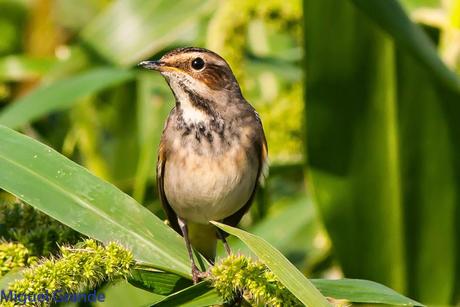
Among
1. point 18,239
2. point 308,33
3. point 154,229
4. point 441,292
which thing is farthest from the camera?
point 441,292

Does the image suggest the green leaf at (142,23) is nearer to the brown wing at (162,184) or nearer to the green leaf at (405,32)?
the brown wing at (162,184)

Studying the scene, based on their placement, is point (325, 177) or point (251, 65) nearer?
point (325, 177)

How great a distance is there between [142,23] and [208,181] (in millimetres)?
1732

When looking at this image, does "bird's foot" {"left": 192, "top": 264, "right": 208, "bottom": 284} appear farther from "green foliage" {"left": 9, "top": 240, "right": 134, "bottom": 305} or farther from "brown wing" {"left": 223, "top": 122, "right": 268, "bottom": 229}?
"brown wing" {"left": 223, "top": 122, "right": 268, "bottom": 229}

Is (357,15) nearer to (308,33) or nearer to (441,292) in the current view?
(308,33)

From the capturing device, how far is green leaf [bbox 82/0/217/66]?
5191mm

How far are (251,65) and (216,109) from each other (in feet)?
5.13

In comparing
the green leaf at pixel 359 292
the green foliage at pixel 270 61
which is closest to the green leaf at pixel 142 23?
the green foliage at pixel 270 61

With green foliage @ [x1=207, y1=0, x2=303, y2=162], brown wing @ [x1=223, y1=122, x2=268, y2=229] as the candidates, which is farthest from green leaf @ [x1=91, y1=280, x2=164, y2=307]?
green foliage @ [x1=207, y1=0, x2=303, y2=162]

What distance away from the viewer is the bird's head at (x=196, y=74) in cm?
365

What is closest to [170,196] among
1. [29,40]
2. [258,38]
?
[258,38]

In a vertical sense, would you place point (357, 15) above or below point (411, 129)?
above

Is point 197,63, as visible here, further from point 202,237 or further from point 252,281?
point 252,281

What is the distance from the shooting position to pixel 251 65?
5.30 metres
